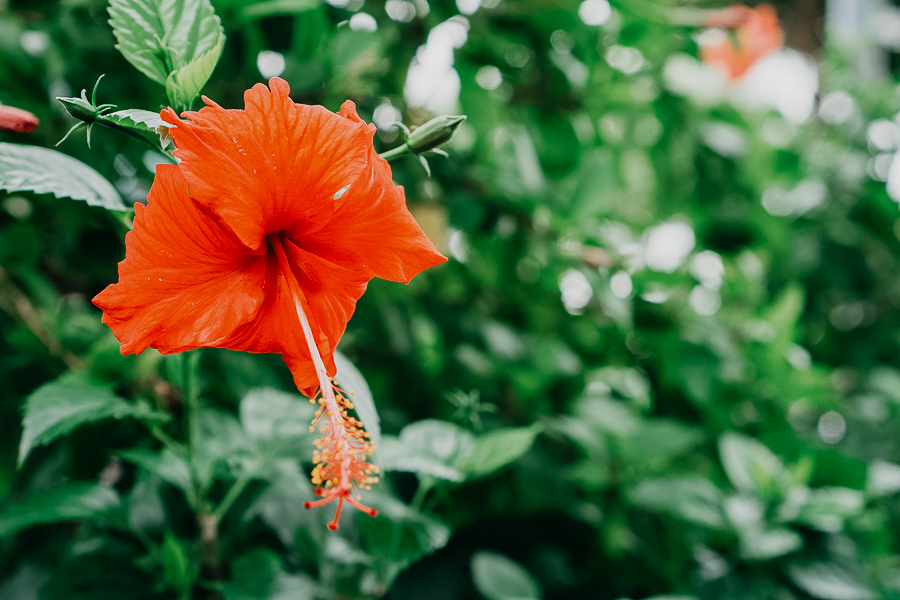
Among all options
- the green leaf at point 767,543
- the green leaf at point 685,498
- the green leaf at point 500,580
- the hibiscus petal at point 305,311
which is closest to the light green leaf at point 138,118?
the hibiscus petal at point 305,311

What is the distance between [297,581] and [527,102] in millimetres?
→ 714

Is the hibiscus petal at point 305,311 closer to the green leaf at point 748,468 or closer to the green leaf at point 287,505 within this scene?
the green leaf at point 287,505

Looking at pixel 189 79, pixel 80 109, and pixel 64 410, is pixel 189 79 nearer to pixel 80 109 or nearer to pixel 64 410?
pixel 80 109

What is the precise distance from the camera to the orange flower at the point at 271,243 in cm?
33

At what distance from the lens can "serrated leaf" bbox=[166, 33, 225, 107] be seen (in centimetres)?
35

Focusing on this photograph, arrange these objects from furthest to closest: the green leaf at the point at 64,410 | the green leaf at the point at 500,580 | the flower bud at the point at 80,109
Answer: the green leaf at the point at 500,580 < the green leaf at the point at 64,410 < the flower bud at the point at 80,109

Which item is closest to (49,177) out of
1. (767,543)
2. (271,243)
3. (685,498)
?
(271,243)

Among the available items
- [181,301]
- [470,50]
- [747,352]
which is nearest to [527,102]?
[470,50]

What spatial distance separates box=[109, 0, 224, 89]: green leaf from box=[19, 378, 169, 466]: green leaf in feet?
0.84

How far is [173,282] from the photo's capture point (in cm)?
34

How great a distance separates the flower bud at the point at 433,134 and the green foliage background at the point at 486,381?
0.18 metres

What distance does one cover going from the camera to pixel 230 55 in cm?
68

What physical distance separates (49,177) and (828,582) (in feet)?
3.29

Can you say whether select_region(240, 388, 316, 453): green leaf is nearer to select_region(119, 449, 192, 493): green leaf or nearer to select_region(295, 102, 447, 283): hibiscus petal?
select_region(119, 449, 192, 493): green leaf
